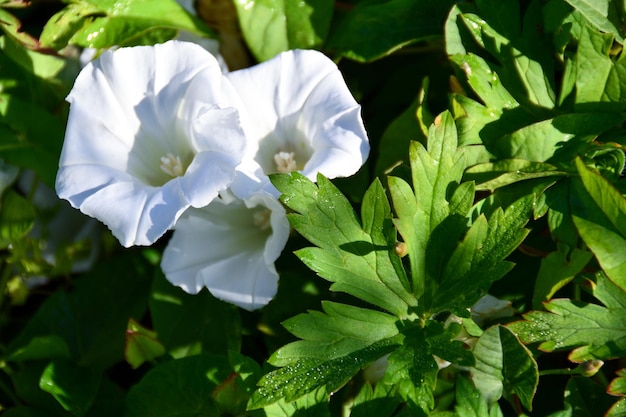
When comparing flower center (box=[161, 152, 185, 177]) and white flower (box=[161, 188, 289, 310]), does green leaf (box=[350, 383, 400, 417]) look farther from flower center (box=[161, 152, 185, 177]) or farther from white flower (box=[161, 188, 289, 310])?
flower center (box=[161, 152, 185, 177])

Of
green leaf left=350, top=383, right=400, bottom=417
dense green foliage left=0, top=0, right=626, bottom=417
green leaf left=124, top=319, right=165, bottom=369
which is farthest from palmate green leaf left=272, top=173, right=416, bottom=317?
green leaf left=124, top=319, right=165, bottom=369

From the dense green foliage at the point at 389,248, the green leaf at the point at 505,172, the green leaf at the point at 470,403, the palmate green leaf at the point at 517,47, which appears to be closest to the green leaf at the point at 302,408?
the dense green foliage at the point at 389,248

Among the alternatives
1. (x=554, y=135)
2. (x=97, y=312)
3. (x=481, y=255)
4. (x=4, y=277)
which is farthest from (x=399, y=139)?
(x=4, y=277)

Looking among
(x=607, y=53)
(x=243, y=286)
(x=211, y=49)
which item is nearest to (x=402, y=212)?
(x=243, y=286)

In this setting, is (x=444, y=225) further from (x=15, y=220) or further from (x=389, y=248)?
(x=15, y=220)

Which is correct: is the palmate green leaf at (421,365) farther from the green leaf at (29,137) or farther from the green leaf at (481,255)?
the green leaf at (29,137)

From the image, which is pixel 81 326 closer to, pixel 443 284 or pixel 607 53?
pixel 443 284

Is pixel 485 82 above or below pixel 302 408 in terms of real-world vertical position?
above
